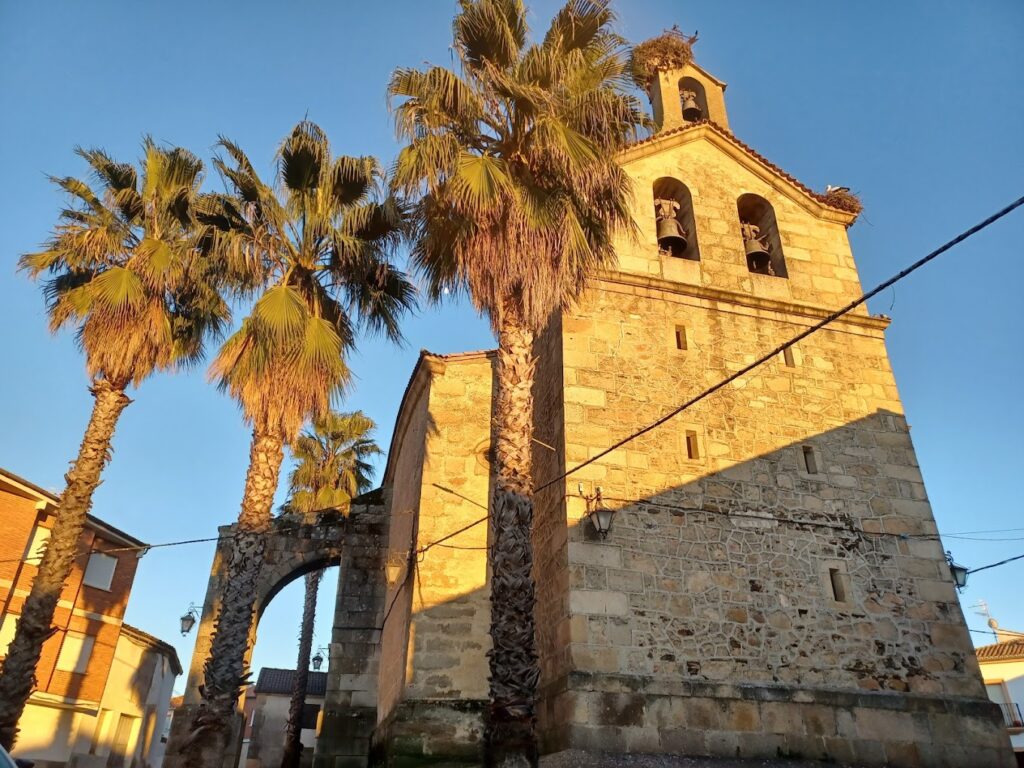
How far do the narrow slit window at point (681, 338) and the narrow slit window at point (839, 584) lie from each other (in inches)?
152

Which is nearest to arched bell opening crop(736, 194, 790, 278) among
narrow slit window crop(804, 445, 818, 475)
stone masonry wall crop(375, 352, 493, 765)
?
narrow slit window crop(804, 445, 818, 475)

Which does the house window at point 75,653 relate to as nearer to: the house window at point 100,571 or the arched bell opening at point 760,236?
the house window at point 100,571

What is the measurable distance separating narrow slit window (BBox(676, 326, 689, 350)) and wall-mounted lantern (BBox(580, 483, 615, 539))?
300 centimetres

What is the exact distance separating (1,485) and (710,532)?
16974 millimetres

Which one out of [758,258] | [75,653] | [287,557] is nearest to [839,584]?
[758,258]

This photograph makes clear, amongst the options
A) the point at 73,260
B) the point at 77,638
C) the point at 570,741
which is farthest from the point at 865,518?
the point at 77,638

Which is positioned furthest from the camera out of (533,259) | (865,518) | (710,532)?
(865,518)

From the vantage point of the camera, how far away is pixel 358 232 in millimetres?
11367

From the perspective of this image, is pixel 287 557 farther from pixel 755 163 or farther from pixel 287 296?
pixel 755 163

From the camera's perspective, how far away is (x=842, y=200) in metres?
14.0

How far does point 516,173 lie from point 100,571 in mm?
18753

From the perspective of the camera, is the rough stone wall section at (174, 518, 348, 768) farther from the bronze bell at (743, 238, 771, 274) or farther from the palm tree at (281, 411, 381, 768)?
the bronze bell at (743, 238, 771, 274)

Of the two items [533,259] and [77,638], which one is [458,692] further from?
[77,638]

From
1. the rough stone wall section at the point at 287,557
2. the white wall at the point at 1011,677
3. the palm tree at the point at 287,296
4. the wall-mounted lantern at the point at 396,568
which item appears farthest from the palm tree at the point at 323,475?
the white wall at the point at 1011,677
